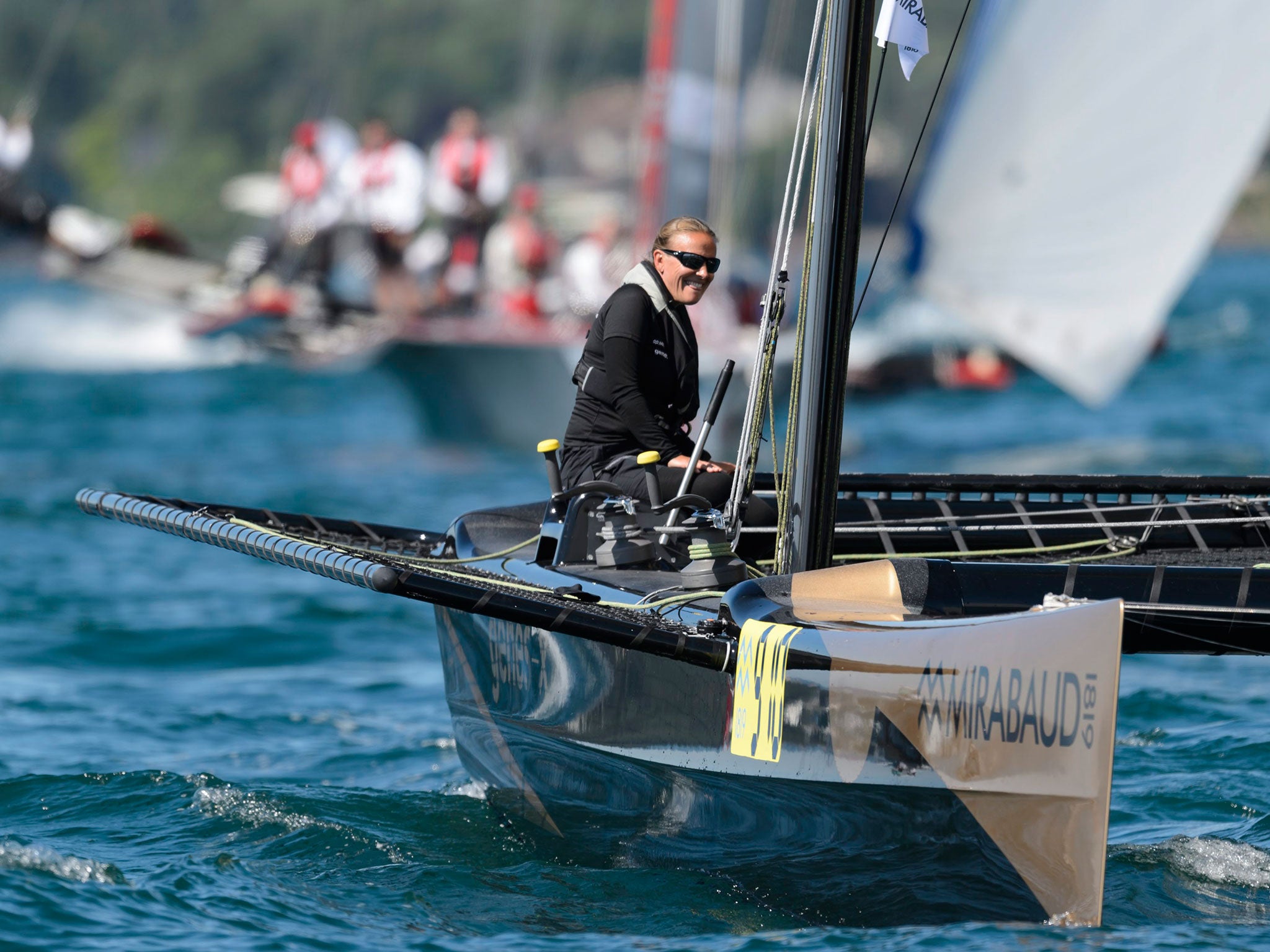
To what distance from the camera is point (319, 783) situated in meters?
6.79

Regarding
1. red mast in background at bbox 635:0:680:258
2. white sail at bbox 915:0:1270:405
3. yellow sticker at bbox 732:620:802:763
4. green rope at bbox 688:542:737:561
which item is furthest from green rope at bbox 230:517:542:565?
red mast in background at bbox 635:0:680:258

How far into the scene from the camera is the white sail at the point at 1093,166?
11.6 meters

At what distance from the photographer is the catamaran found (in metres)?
4.22

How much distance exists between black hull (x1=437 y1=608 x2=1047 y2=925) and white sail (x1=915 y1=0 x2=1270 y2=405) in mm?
7469

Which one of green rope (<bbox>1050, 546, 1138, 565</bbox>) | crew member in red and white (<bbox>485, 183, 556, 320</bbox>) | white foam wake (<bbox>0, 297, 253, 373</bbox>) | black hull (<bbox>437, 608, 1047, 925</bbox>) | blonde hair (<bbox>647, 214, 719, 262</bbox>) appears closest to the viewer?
black hull (<bbox>437, 608, 1047, 925</bbox>)

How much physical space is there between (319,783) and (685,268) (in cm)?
250

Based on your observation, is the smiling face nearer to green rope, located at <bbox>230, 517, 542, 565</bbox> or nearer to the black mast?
the black mast

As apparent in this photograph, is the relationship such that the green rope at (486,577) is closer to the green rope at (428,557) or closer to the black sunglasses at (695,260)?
the green rope at (428,557)

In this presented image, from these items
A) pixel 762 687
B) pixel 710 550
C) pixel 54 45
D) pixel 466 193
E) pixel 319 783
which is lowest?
pixel 319 783

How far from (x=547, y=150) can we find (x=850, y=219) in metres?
54.7

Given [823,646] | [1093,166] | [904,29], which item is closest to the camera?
[823,646]

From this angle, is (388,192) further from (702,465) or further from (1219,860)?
(1219,860)

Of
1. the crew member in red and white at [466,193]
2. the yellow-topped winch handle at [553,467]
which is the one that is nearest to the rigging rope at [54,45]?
the crew member in red and white at [466,193]

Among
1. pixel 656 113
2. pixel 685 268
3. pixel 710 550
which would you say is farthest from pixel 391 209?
pixel 710 550
